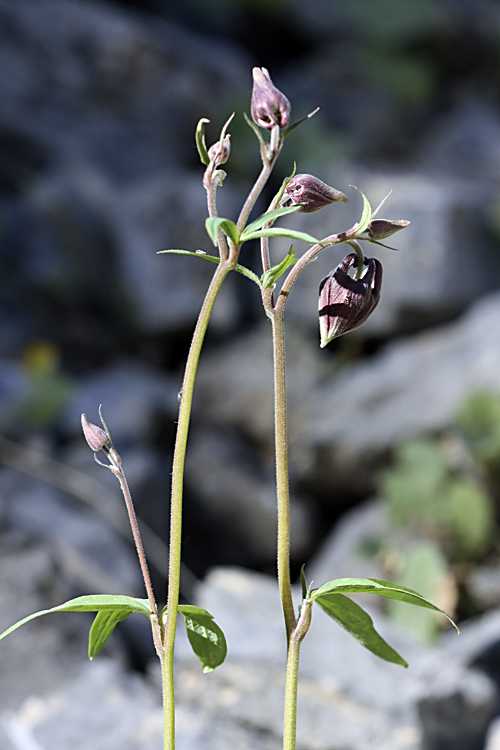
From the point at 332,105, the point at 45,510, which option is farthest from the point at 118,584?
the point at 332,105

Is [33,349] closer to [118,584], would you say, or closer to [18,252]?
[18,252]

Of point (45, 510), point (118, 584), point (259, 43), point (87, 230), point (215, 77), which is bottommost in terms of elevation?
point (118, 584)

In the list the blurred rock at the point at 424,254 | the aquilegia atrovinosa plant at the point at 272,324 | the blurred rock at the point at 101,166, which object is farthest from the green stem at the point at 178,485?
the blurred rock at the point at 101,166

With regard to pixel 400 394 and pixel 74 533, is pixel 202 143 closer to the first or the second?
pixel 74 533

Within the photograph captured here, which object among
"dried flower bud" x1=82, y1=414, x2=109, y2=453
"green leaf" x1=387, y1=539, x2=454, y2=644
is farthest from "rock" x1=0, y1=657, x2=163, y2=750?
"green leaf" x1=387, y1=539, x2=454, y2=644

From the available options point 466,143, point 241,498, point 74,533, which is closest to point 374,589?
point 74,533

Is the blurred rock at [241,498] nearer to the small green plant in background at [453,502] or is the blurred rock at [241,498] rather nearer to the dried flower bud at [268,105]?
the small green plant in background at [453,502]

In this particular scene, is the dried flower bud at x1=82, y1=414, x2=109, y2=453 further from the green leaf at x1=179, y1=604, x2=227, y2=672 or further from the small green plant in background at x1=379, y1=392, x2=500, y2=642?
the small green plant in background at x1=379, y1=392, x2=500, y2=642
